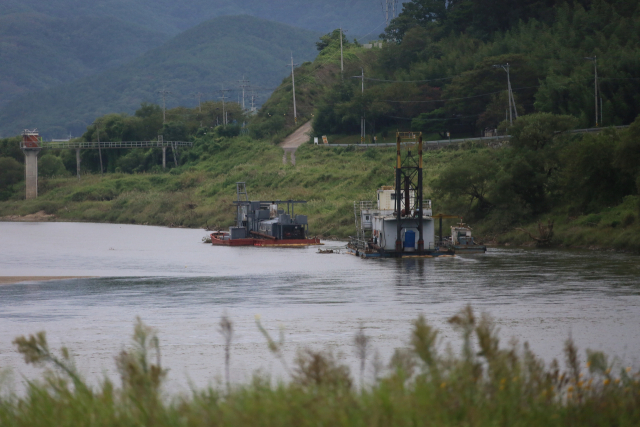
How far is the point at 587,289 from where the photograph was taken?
36281 millimetres

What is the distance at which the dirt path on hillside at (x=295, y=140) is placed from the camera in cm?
12606

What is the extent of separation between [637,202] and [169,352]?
122ft

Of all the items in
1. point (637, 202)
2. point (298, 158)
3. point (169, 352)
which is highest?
point (298, 158)

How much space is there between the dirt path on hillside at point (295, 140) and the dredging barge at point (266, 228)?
122ft

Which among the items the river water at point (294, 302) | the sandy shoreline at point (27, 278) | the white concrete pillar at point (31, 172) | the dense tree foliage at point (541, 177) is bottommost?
the river water at point (294, 302)

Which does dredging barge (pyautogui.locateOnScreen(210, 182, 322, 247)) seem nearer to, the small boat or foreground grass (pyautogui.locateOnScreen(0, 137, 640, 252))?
foreground grass (pyautogui.locateOnScreen(0, 137, 640, 252))

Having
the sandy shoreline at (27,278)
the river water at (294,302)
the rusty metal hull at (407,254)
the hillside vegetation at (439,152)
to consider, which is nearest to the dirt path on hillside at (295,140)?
the hillside vegetation at (439,152)

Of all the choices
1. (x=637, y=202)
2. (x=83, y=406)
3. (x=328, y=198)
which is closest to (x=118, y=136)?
(x=328, y=198)

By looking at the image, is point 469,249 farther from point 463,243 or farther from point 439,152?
point 439,152

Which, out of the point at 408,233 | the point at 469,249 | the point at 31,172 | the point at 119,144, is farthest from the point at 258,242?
the point at 119,144

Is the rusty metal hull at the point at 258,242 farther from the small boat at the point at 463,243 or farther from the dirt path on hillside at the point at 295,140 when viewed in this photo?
the dirt path on hillside at the point at 295,140

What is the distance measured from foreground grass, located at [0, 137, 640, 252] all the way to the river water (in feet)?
16.5

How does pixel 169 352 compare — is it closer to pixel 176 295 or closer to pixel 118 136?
pixel 176 295

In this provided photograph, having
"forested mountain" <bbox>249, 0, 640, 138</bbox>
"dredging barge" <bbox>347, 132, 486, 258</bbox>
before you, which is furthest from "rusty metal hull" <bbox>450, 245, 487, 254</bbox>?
"forested mountain" <bbox>249, 0, 640, 138</bbox>
